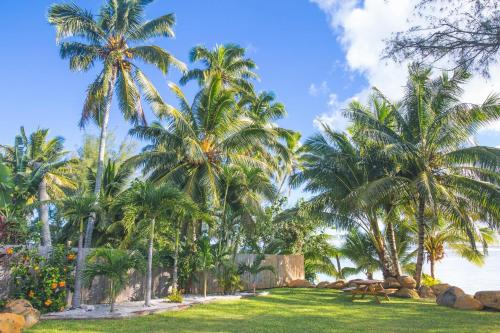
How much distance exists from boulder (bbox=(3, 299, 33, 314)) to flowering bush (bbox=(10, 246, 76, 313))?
53 centimetres

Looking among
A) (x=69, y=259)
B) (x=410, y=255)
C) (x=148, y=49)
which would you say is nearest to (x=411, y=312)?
(x=69, y=259)

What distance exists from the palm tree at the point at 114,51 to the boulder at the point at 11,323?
28.0 ft

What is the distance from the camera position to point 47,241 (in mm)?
16625

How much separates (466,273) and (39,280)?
43.3 meters

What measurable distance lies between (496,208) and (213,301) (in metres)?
10.2

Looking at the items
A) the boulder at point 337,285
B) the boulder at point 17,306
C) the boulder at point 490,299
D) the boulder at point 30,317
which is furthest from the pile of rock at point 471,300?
the boulder at point 17,306

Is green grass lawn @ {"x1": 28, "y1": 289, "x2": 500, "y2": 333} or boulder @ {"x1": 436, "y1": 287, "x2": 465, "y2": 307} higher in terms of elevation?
boulder @ {"x1": 436, "y1": 287, "x2": 465, "y2": 307}

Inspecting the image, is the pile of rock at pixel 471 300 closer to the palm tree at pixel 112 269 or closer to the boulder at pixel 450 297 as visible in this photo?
the boulder at pixel 450 297

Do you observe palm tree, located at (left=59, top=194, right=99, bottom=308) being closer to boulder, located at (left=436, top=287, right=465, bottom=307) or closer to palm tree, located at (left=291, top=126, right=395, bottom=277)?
palm tree, located at (left=291, top=126, right=395, bottom=277)

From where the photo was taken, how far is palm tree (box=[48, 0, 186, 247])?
15.4 meters

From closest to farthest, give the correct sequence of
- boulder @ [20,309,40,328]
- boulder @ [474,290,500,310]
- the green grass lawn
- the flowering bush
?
boulder @ [20,309,40,328]
the green grass lawn
the flowering bush
boulder @ [474,290,500,310]

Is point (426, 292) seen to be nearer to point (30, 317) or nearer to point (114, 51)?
point (30, 317)

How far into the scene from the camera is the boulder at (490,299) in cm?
1126

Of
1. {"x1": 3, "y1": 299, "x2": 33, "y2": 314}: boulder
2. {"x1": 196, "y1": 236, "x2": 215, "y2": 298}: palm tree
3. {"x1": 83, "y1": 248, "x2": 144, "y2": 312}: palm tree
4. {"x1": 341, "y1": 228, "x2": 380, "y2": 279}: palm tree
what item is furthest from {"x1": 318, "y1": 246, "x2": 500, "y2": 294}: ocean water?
{"x1": 3, "y1": 299, "x2": 33, "y2": 314}: boulder
